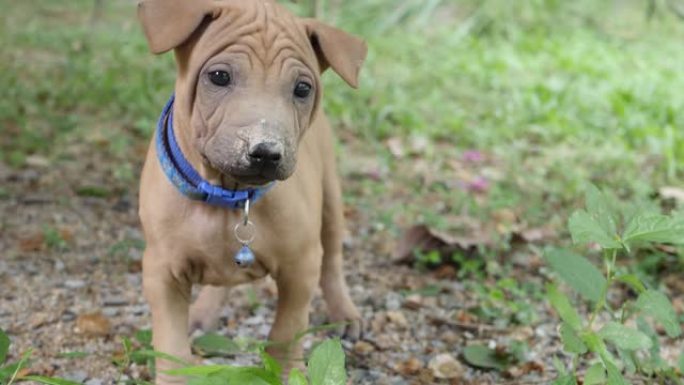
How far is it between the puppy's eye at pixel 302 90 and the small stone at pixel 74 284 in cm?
165

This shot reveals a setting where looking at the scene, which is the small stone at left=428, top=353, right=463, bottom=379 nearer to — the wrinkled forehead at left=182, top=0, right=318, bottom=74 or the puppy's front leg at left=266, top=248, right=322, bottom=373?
the puppy's front leg at left=266, top=248, right=322, bottom=373

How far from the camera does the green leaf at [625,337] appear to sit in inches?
99.3

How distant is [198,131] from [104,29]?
6.17 m

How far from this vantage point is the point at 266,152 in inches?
99.7

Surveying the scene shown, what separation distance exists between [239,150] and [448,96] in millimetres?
4838

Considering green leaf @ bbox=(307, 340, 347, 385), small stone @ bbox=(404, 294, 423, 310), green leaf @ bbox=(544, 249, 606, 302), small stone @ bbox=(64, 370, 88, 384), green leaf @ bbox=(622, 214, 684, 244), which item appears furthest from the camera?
small stone @ bbox=(404, 294, 423, 310)

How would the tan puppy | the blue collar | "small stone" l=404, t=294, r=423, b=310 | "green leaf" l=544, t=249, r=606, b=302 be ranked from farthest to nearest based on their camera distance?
"small stone" l=404, t=294, r=423, b=310
the blue collar
"green leaf" l=544, t=249, r=606, b=302
the tan puppy

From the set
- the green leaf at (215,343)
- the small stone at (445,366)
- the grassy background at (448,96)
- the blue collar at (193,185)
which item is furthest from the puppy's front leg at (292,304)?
the grassy background at (448,96)

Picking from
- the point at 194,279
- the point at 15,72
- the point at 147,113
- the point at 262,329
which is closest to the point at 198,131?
the point at 194,279

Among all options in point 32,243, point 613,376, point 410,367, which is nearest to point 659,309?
point 613,376

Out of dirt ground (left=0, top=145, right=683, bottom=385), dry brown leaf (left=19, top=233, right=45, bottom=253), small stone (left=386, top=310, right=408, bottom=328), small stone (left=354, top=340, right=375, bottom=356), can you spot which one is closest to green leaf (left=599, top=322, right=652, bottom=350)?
dirt ground (left=0, top=145, right=683, bottom=385)

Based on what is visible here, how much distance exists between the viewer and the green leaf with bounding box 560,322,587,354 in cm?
260

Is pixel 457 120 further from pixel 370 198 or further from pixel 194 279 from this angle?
pixel 194 279

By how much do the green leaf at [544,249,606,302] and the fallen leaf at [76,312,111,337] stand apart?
Answer: 1.70 m
